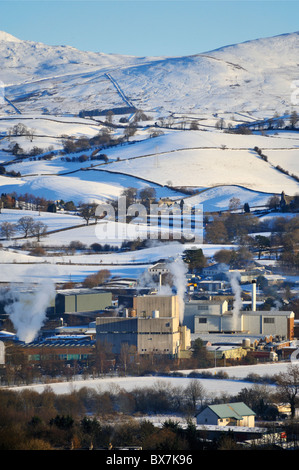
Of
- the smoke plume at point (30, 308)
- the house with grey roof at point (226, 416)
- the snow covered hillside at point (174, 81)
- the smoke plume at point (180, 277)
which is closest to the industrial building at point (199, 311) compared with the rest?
the smoke plume at point (180, 277)

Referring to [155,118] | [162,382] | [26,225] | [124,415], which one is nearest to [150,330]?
[162,382]

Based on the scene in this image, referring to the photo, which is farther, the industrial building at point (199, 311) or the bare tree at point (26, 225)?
the bare tree at point (26, 225)

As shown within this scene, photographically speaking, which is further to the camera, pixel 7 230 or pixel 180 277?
pixel 7 230

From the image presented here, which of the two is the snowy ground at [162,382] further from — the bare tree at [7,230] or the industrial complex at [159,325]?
the bare tree at [7,230]

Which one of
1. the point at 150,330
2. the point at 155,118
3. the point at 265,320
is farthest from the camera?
the point at 155,118

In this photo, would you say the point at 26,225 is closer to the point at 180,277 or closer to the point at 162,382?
the point at 180,277

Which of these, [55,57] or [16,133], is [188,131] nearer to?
[16,133]


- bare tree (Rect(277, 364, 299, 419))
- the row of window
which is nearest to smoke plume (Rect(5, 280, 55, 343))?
the row of window
